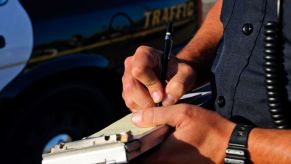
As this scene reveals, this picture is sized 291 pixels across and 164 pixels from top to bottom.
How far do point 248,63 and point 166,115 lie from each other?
1.12ft

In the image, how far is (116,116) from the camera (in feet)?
13.9

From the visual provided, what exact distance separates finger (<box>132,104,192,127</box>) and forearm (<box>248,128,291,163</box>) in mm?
188

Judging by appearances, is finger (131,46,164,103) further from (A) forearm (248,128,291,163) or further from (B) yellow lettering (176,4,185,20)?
(B) yellow lettering (176,4,185,20)

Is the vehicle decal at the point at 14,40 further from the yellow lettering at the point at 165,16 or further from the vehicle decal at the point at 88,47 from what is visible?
the yellow lettering at the point at 165,16

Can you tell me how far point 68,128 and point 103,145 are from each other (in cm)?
272

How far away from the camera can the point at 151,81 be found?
5.43 ft

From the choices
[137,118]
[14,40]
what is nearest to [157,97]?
[137,118]

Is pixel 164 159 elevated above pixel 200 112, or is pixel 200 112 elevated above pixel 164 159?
pixel 200 112

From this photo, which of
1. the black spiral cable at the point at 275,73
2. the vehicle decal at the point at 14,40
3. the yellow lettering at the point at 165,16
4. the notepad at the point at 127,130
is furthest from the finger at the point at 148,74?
the yellow lettering at the point at 165,16

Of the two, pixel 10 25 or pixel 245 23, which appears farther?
pixel 10 25

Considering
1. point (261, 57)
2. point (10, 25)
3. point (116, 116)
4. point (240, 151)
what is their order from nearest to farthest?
1. point (240, 151)
2. point (261, 57)
3. point (10, 25)
4. point (116, 116)

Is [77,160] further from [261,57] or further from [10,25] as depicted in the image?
[10,25]

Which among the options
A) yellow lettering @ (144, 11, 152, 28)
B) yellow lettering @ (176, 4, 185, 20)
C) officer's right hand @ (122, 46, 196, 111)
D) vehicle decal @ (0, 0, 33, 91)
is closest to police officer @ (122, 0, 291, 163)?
officer's right hand @ (122, 46, 196, 111)

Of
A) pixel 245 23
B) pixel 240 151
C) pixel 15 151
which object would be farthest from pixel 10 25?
pixel 240 151
